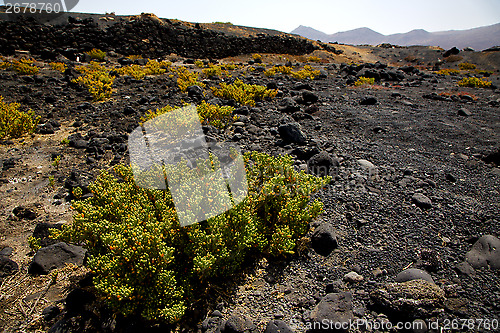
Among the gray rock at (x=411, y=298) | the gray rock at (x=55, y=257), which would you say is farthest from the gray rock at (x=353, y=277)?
the gray rock at (x=55, y=257)

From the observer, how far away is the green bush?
214cm

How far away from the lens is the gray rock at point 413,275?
2.48 meters

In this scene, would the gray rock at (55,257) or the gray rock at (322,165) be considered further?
the gray rock at (322,165)

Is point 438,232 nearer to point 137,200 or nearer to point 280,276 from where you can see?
point 280,276

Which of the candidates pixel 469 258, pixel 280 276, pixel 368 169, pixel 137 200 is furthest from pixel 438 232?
pixel 137 200

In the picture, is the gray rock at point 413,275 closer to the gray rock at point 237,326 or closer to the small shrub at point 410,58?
the gray rock at point 237,326

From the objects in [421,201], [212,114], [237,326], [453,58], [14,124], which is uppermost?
[453,58]

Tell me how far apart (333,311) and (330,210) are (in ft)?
5.17

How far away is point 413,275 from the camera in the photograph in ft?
8.25

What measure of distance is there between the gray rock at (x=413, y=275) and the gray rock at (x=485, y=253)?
1.86 feet

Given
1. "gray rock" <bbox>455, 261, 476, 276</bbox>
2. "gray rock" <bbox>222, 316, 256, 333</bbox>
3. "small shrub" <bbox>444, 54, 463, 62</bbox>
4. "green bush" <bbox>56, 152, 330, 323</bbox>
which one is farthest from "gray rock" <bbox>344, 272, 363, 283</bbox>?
"small shrub" <bbox>444, 54, 463, 62</bbox>

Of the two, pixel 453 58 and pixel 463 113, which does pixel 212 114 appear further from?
pixel 453 58

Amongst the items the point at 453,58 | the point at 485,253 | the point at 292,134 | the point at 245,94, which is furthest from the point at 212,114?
the point at 453,58

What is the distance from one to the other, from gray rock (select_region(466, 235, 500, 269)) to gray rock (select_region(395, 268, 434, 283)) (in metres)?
0.57
